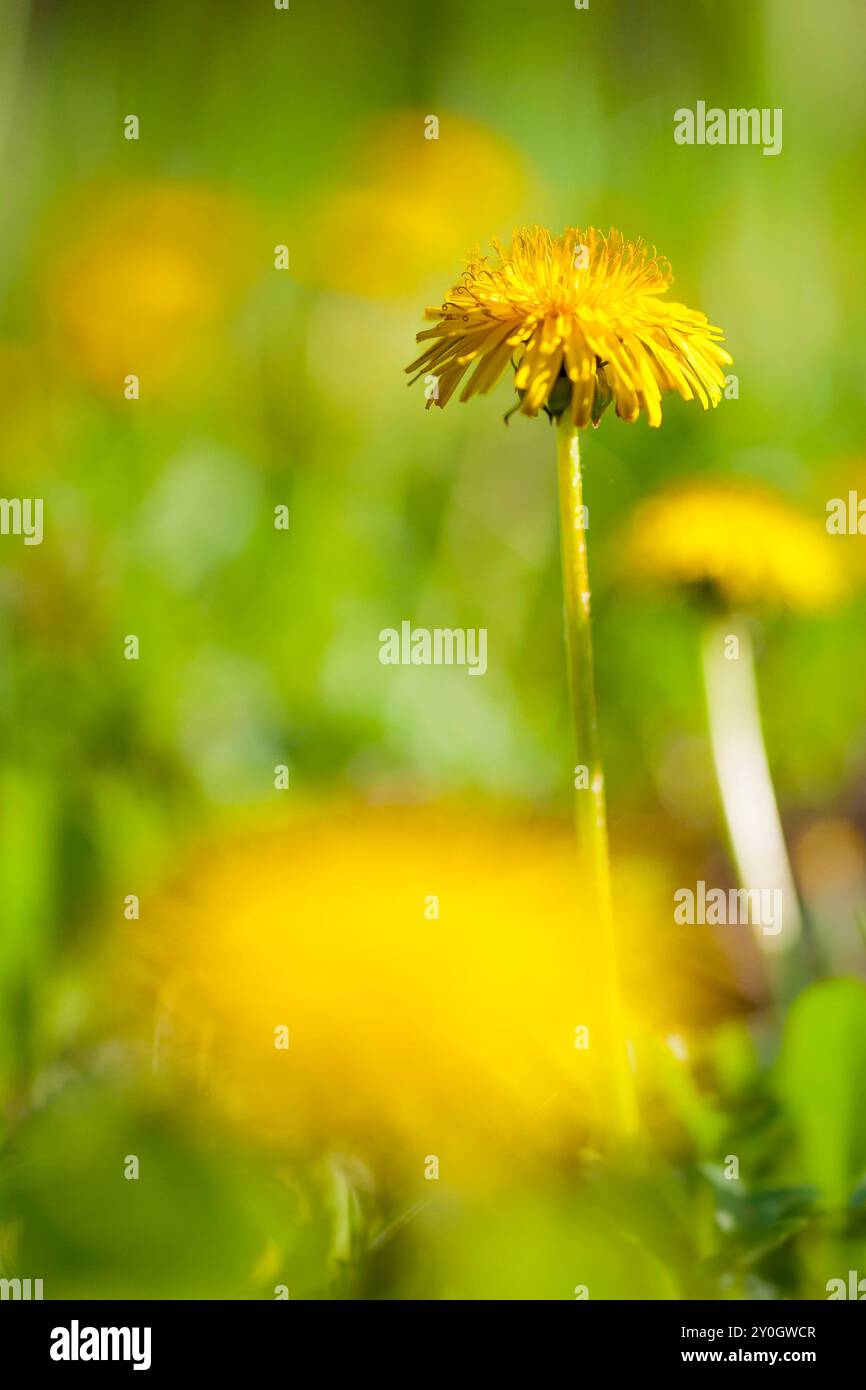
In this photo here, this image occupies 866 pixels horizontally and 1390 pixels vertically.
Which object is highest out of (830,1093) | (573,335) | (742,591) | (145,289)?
(145,289)

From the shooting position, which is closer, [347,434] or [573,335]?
[573,335]

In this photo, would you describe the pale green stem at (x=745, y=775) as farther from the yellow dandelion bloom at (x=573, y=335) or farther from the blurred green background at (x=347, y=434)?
the yellow dandelion bloom at (x=573, y=335)

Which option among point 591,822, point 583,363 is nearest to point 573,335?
point 583,363

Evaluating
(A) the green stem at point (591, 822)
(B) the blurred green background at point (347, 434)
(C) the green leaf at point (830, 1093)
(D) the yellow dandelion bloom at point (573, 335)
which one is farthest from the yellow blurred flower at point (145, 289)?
(C) the green leaf at point (830, 1093)

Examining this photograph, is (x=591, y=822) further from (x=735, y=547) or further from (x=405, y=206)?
(x=405, y=206)

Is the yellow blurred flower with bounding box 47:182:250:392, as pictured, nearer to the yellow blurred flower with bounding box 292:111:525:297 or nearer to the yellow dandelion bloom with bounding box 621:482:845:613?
the yellow blurred flower with bounding box 292:111:525:297

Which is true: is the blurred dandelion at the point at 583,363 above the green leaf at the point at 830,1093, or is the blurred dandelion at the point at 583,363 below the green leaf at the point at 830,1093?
above
